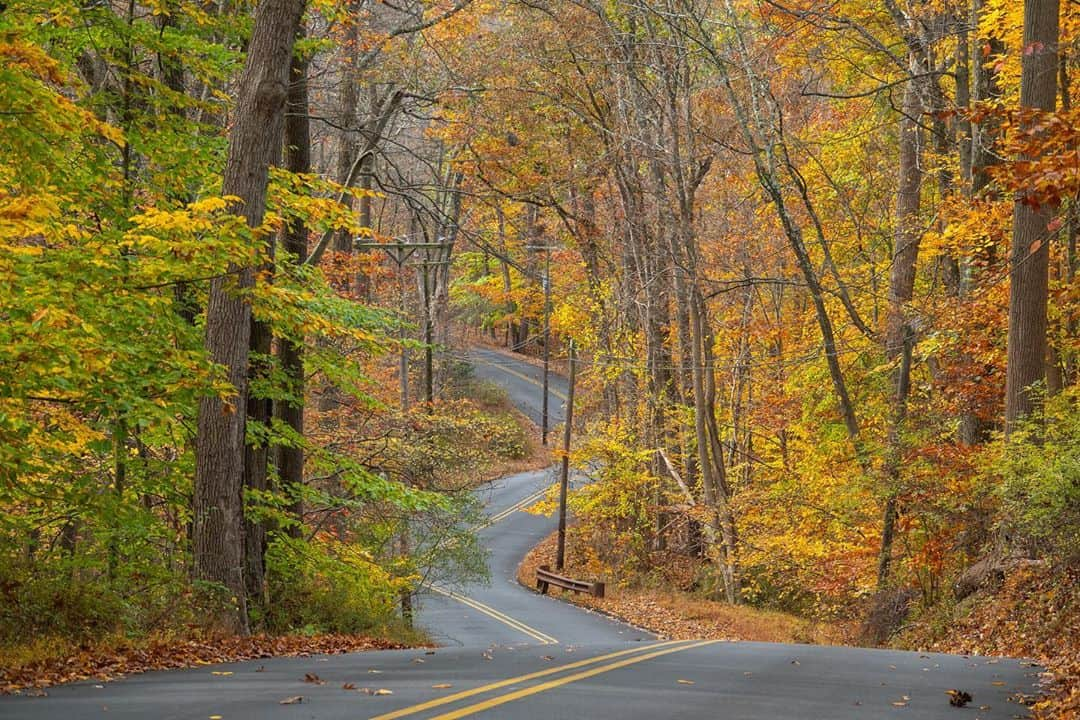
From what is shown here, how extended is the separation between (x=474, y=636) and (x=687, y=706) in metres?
16.6

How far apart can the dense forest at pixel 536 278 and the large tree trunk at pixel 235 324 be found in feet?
0.14

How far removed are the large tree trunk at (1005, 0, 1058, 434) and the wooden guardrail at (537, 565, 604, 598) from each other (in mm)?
16075

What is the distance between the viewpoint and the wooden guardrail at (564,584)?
31.2 metres

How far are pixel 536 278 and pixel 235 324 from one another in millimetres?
12805

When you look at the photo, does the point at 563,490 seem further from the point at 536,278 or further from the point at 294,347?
the point at 294,347

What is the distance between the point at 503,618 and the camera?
89.8ft

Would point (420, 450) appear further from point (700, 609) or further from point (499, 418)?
point (499, 418)

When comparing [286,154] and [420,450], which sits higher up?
[286,154]

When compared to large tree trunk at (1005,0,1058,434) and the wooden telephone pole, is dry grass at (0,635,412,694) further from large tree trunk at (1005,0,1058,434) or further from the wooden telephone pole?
the wooden telephone pole

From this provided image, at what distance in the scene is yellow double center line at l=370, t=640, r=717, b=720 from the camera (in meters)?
7.40

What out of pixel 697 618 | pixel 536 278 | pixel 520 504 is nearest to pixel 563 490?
pixel 520 504

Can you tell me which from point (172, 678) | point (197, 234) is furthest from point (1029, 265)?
point (172, 678)

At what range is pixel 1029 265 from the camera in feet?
54.6

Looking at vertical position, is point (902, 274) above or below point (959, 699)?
above
